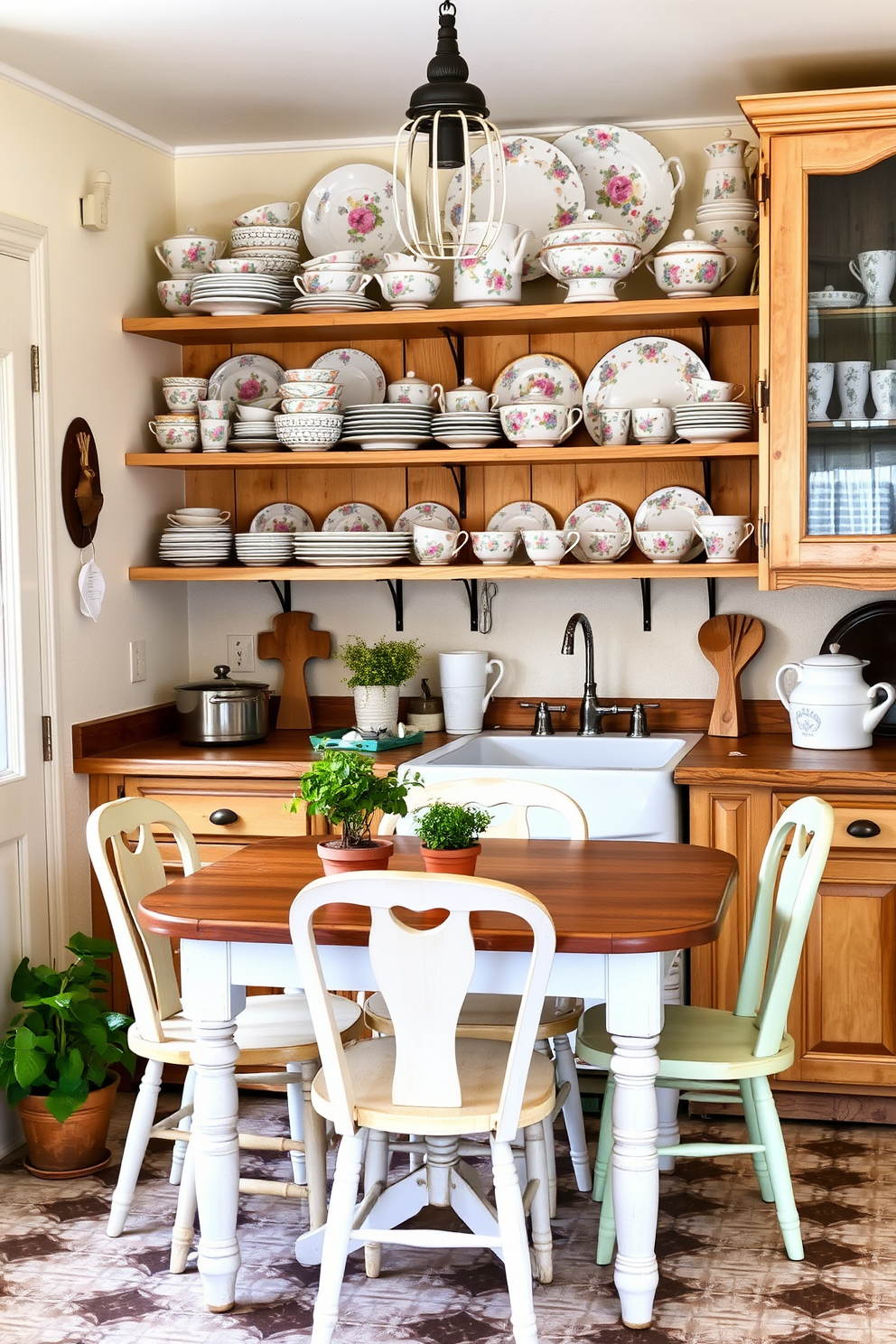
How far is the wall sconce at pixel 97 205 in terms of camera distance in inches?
136

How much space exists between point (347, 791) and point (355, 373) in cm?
185

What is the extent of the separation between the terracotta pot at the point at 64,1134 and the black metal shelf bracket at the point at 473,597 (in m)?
1.52

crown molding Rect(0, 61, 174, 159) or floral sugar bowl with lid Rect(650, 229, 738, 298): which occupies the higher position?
crown molding Rect(0, 61, 174, 159)

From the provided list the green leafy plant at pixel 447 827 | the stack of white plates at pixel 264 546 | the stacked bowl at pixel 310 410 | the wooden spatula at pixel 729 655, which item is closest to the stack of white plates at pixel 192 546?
the stack of white plates at pixel 264 546

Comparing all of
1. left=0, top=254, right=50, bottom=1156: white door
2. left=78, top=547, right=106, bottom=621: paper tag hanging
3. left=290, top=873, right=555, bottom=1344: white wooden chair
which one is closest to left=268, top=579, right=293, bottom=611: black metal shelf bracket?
left=78, top=547, right=106, bottom=621: paper tag hanging

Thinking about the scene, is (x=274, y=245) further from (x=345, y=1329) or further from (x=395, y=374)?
(x=345, y=1329)

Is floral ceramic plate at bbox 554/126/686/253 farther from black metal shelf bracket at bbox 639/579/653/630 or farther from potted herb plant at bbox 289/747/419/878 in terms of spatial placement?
potted herb plant at bbox 289/747/419/878

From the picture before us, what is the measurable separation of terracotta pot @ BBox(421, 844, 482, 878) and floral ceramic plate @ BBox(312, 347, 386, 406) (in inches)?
73.5

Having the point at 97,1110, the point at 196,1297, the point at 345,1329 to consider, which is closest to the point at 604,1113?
the point at 345,1329

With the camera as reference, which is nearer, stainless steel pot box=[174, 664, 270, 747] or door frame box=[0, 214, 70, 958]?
door frame box=[0, 214, 70, 958]

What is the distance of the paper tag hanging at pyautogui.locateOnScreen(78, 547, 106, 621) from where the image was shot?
11.4ft

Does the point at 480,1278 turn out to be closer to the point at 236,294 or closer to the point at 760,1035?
the point at 760,1035

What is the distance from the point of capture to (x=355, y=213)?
3.81 m

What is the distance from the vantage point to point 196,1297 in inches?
98.3
